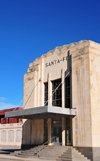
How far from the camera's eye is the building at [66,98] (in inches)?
1001

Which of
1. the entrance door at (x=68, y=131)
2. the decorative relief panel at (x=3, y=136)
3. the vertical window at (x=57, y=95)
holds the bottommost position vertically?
the decorative relief panel at (x=3, y=136)

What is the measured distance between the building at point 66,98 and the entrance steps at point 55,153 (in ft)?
2.83

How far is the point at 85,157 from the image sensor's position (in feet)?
80.9

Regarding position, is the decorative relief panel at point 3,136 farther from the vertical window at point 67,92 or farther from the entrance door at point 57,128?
the vertical window at point 67,92

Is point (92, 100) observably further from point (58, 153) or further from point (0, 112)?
point (0, 112)

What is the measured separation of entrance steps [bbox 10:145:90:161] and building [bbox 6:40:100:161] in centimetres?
86

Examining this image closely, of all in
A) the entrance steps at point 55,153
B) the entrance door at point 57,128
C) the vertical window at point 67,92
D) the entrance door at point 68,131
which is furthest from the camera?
the entrance door at point 57,128

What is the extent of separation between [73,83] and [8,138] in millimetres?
36947

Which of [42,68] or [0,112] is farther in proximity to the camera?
[0,112]

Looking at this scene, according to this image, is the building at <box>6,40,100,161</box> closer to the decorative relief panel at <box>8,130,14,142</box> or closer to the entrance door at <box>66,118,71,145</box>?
the entrance door at <box>66,118,71,145</box>

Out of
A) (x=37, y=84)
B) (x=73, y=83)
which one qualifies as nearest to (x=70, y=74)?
(x=73, y=83)

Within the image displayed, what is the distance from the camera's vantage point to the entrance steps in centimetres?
2446

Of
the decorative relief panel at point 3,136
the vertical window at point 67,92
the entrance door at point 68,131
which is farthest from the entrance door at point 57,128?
the decorative relief panel at point 3,136

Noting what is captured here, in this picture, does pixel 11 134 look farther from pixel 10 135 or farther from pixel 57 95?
pixel 57 95
